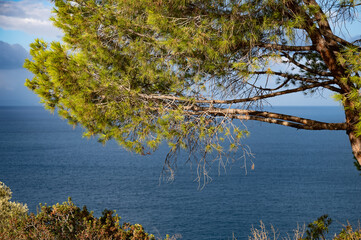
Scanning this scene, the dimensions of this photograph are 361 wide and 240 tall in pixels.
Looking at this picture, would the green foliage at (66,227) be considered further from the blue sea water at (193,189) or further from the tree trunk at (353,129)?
the blue sea water at (193,189)

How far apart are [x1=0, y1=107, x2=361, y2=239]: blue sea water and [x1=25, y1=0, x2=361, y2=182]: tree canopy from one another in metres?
28.8

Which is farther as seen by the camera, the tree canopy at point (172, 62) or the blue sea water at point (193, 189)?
the blue sea water at point (193, 189)

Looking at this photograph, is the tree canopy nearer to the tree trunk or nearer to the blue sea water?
the tree trunk

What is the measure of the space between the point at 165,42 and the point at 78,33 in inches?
64.9

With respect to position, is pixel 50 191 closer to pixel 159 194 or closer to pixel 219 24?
pixel 159 194

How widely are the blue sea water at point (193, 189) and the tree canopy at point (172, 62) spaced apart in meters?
28.8

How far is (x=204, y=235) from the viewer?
1356 inches

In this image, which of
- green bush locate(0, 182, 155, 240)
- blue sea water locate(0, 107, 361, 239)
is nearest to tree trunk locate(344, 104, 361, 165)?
green bush locate(0, 182, 155, 240)

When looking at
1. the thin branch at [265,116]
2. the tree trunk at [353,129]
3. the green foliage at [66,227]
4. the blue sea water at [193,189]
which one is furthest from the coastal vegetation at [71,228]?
the blue sea water at [193,189]

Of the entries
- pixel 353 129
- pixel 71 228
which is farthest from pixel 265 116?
pixel 71 228

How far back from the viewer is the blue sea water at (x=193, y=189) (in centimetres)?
3884

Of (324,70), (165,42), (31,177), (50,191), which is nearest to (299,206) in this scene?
(50,191)

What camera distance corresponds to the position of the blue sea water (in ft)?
127

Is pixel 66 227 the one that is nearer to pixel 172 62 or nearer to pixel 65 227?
pixel 65 227
